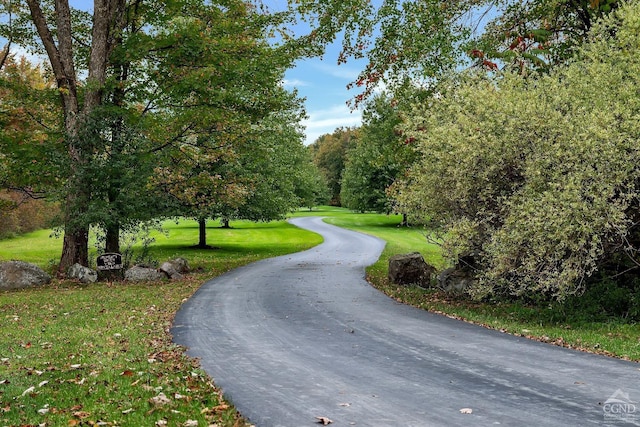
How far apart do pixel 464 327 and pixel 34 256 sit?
1005 inches

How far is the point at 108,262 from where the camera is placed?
18.6 metres

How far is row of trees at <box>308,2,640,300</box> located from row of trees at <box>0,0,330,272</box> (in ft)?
27.7

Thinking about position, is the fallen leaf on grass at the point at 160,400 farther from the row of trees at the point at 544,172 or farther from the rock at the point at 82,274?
the rock at the point at 82,274

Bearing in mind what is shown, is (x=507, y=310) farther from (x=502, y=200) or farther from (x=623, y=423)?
(x=623, y=423)

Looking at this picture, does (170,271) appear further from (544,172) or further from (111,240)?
(544,172)

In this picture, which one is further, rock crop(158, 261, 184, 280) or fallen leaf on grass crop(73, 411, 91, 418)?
rock crop(158, 261, 184, 280)

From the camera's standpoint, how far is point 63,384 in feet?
21.7

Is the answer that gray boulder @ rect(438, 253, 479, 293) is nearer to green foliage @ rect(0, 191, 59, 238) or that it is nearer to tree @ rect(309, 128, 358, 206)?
green foliage @ rect(0, 191, 59, 238)

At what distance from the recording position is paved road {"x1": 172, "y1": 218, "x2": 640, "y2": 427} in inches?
223

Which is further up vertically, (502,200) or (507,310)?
(502,200)

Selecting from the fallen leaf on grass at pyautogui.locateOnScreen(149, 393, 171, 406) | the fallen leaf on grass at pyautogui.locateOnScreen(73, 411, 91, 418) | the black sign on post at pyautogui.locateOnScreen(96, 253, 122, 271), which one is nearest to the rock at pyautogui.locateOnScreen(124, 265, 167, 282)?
the black sign on post at pyautogui.locateOnScreen(96, 253, 122, 271)

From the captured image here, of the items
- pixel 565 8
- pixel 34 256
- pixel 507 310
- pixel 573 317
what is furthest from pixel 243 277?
pixel 34 256

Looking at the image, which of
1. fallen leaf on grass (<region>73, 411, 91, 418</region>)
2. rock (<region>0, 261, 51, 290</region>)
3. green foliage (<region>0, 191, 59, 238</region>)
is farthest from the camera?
green foliage (<region>0, 191, 59, 238</region>)

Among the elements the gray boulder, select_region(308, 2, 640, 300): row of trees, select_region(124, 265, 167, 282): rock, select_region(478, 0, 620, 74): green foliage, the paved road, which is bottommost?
select_region(124, 265, 167, 282): rock
